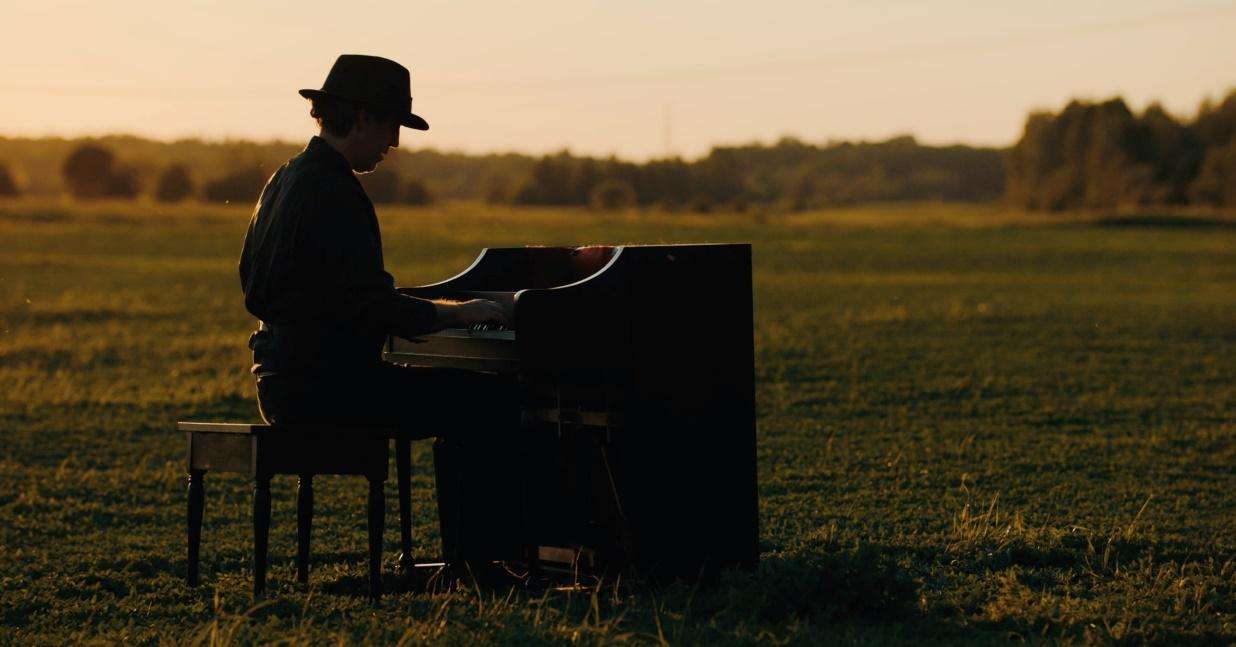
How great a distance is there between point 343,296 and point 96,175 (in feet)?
Answer: 342

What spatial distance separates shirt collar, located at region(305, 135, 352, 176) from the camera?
6.37m

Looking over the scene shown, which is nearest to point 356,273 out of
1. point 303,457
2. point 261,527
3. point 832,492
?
point 303,457

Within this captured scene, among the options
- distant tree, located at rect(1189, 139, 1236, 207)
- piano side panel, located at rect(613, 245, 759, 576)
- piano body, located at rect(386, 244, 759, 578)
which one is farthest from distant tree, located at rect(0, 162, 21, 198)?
piano side panel, located at rect(613, 245, 759, 576)

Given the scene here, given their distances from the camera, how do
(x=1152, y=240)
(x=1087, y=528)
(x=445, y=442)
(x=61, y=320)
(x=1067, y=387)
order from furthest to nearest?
(x=1152, y=240) < (x=61, y=320) < (x=1067, y=387) < (x=1087, y=528) < (x=445, y=442)

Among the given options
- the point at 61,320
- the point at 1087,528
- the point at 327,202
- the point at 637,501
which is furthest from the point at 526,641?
the point at 61,320

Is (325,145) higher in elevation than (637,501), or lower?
higher

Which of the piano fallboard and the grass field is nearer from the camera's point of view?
the grass field

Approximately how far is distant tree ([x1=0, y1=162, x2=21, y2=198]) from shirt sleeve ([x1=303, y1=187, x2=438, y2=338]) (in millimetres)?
95585

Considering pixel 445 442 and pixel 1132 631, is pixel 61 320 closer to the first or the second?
pixel 445 442

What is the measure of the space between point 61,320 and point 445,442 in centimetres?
2061

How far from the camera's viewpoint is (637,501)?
21.2 feet

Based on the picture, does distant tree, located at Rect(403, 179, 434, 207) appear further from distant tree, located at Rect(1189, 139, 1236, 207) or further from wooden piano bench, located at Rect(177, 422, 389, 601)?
wooden piano bench, located at Rect(177, 422, 389, 601)

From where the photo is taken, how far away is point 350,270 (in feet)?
20.4


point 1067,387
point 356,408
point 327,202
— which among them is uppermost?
point 327,202
